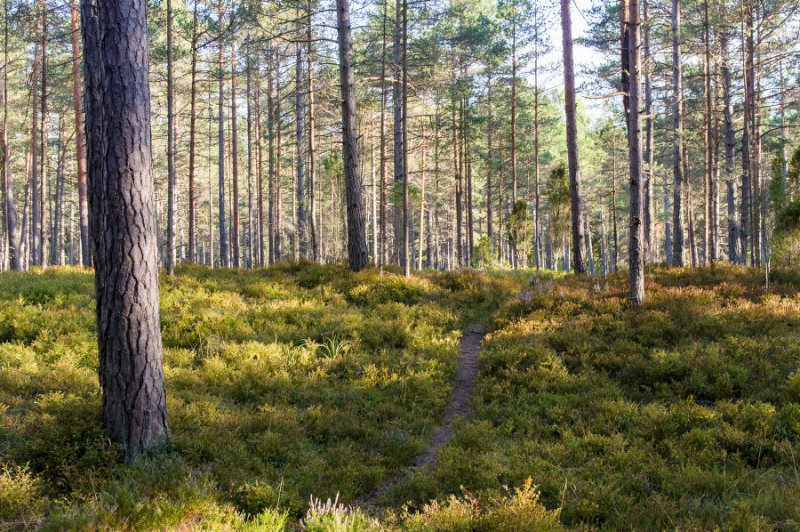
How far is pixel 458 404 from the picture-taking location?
743cm

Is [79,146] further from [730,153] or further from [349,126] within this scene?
[730,153]

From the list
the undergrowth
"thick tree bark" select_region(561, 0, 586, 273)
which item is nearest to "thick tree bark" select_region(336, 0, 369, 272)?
the undergrowth

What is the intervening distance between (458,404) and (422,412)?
810mm

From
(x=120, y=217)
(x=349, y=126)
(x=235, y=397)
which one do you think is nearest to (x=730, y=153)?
(x=349, y=126)

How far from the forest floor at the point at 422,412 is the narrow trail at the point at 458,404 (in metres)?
0.05

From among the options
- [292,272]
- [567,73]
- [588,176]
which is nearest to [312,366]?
[292,272]

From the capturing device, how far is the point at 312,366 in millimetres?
7973

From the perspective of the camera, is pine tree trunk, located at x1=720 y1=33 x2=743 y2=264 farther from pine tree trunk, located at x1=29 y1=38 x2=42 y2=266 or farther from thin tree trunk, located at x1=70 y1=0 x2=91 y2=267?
pine tree trunk, located at x1=29 y1=38 x2=42 y2=266

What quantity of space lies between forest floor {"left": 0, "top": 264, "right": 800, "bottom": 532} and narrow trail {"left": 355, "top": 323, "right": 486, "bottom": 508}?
5 centimetres

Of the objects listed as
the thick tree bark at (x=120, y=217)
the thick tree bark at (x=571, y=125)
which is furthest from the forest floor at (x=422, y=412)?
the thick tree bark at (x=571, y=125)

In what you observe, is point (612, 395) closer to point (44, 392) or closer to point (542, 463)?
point (542, 463)

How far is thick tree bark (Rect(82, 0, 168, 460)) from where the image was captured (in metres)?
4.50

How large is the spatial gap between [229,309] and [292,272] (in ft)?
14.2

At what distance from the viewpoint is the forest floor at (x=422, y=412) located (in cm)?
395
